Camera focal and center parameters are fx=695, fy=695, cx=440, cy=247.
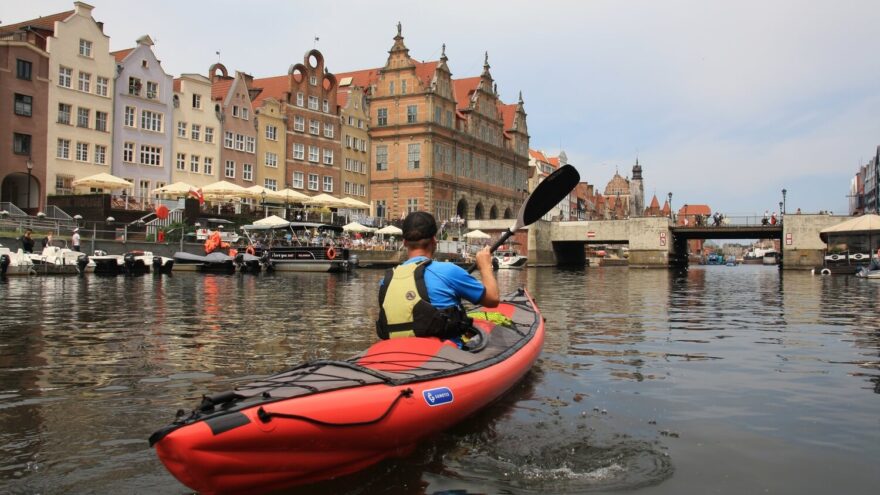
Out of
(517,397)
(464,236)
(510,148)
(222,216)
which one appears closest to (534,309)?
(517,397)

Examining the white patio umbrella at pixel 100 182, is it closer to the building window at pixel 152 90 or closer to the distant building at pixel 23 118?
the distant building at pixel 23 118

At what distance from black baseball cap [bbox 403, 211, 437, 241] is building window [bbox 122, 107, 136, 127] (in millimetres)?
45925

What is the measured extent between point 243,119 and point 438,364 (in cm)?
5370

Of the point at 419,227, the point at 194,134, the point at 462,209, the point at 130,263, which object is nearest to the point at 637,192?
the point at 462,209

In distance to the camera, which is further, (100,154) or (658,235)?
(658,235)

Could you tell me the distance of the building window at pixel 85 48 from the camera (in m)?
44.1

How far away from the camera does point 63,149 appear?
42.7 metres

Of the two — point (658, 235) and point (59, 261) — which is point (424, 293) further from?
point (658, 235)

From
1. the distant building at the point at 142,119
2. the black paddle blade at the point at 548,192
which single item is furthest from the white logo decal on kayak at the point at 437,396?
the distant building at the point at 142,119

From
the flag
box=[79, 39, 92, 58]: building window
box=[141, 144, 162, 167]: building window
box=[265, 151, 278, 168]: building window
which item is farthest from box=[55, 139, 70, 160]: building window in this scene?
box=[265, 151, 278, 168]: building window

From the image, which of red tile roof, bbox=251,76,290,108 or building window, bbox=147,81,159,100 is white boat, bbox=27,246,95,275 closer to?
building window, bbox=147,81,159,100

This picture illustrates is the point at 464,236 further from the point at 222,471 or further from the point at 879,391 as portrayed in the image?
the point at 222,471

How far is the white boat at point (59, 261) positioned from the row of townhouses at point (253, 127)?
1385 cm

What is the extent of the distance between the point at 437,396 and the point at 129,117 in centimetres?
4772
